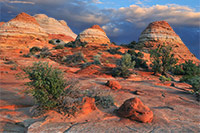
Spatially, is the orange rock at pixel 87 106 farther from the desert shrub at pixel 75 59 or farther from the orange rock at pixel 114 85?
the desert shrub at pixel 75 59

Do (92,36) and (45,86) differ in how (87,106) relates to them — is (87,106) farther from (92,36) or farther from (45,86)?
(92,36)

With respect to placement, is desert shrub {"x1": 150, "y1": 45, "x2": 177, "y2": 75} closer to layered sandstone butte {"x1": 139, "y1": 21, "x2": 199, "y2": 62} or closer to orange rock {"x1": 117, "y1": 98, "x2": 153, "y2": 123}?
orange rock {"x1": 117, "y1": 98, "x2": 153, "y2": 123}

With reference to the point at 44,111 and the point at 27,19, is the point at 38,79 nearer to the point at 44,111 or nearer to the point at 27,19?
the point at 44,111

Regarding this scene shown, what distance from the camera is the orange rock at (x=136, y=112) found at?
9.96ft

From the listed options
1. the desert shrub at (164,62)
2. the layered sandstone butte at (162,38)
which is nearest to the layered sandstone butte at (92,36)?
the layered sandstone butte at (162,38)

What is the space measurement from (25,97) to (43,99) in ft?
6.14

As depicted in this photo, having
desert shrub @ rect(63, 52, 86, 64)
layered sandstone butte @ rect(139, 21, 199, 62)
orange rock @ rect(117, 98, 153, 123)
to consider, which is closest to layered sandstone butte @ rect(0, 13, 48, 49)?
desert shrub @ rect(63, 52, 86, 64)

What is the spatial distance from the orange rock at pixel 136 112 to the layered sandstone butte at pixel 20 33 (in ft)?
76.9

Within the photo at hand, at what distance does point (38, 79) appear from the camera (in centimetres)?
329

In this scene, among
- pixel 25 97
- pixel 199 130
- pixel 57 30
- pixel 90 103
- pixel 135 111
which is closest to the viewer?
pixel 199 130

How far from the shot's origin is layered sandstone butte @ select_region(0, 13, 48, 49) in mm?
22094

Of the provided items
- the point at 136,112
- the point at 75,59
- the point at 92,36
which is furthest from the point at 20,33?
the point at 136,112

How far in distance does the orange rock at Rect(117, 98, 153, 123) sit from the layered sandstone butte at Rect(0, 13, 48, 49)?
23.5 m

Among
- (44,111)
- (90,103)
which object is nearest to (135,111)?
(90,103)
